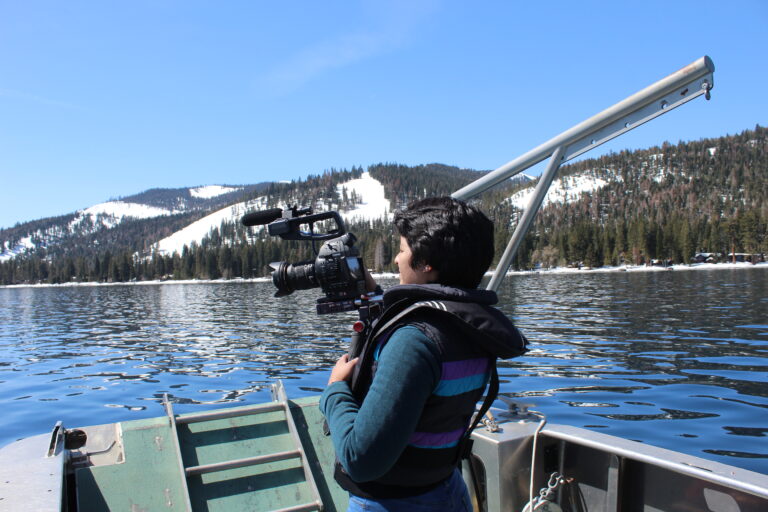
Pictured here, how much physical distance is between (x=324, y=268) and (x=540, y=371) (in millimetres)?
13567

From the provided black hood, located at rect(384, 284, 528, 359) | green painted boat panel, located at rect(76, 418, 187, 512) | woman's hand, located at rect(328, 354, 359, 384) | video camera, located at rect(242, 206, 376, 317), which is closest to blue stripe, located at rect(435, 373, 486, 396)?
black hood, located at rect(384, 284, 528, 359)

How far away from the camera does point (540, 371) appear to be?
1484 centimetres

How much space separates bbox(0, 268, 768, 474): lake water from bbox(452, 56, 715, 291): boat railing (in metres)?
6.88

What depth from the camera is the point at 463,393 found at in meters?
1.89

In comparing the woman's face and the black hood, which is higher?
the woman's face

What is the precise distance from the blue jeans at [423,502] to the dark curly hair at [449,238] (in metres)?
0.78

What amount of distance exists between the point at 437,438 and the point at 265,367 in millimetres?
16449

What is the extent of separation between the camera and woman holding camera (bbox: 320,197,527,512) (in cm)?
170

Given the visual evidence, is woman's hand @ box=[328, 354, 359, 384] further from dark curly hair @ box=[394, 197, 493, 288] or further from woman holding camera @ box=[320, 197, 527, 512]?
dark curly hair @ box=[394, 197, 493, 288]

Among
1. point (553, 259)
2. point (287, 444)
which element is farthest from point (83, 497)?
point (553, 259)

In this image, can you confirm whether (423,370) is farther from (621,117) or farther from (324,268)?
(621,117)

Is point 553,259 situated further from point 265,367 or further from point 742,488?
point 742,488

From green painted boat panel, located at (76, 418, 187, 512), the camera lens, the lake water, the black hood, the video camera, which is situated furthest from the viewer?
the lake water

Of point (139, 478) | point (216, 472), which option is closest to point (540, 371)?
point (216, 472)
